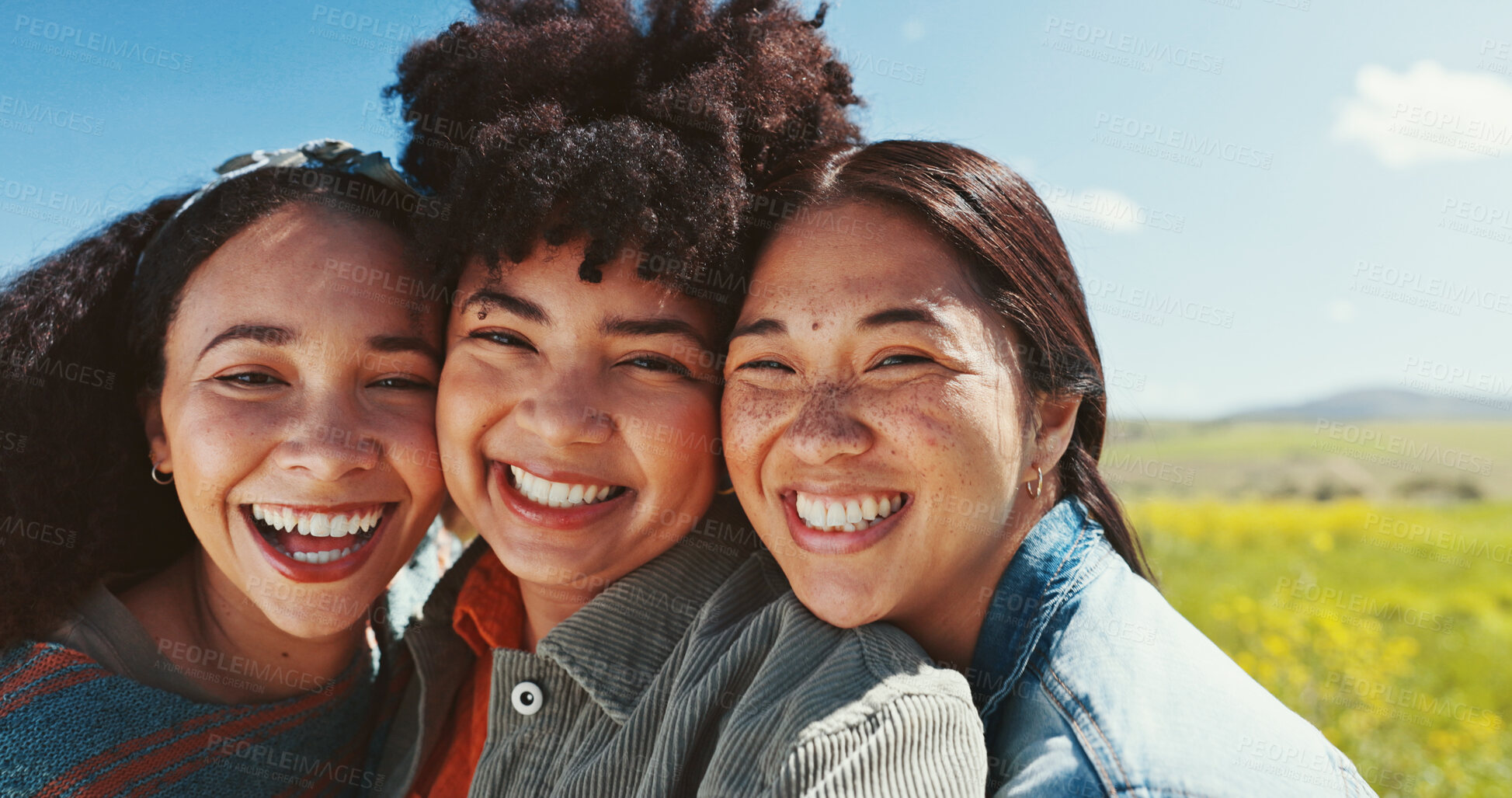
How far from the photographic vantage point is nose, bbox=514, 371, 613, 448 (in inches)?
87.7

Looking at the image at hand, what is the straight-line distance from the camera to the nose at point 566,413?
2227 mm

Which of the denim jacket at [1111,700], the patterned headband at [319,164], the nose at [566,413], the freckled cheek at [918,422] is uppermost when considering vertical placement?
the patterned headband at [319,164]

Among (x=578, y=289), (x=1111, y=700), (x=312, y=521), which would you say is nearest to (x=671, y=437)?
(x=578, y=289)

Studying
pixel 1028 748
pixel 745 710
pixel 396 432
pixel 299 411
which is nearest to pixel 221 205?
pixel 299 411

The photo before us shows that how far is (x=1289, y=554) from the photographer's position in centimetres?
1391

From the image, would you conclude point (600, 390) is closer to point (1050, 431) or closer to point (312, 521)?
point (312, 521)

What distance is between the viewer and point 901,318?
205 cm

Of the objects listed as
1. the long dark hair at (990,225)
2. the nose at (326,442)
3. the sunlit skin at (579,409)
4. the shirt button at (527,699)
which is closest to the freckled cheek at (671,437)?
the sunlit skin at (579,409)

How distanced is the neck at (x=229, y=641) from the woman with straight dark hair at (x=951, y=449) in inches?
57.6

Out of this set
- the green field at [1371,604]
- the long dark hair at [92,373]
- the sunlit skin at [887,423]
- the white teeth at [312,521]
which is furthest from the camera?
the green field at [1371,604]

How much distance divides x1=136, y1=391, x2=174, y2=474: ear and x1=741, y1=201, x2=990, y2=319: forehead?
1762 mm

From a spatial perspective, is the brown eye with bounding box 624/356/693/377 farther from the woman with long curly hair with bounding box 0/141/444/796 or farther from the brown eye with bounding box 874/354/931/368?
the woman with long curly hair with bounding box 0/141/444/796

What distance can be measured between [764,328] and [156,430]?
1.86 meters

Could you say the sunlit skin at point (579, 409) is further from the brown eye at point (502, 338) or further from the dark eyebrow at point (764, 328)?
the dark eyebrow at point (764, 328)
